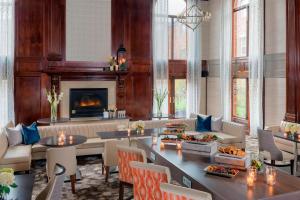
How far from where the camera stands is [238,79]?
9508mm

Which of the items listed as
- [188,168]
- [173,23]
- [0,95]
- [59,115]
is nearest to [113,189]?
[188,168]

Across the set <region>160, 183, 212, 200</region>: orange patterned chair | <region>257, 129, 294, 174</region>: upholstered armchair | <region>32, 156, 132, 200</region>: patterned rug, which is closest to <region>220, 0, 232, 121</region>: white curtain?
<region>257, 129, 294, 174</region>: upholstered armchair

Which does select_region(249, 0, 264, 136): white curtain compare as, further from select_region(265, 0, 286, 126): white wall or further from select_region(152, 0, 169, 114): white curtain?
select_region(152, 0, 169, 114): white curtain

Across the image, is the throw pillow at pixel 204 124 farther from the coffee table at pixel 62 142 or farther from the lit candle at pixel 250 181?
the lit candle at pixel 250 181

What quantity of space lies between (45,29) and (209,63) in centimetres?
536

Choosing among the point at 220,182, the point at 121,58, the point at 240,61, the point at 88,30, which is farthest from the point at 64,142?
the point at 240,61

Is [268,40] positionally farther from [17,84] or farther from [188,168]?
[17,84]

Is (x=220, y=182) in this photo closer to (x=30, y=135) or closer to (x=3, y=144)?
(x=3, y=144)

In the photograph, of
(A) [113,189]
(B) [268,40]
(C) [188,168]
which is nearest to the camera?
(C) [188,168]

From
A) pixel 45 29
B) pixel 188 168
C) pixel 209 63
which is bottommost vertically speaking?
pixel 188 168

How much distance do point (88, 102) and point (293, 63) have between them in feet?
18.2

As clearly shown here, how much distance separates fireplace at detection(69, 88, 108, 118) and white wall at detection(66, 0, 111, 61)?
0.94m

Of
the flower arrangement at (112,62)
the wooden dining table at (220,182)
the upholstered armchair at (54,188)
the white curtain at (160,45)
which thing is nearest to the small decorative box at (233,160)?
the wooden dining table at (220,182)

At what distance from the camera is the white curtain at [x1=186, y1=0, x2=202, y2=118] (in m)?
10.3
